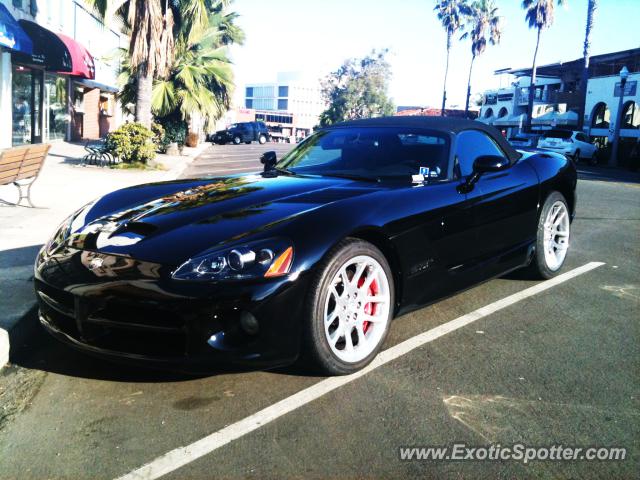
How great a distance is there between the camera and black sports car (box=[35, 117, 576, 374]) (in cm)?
285

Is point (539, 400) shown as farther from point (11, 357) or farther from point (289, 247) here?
point (11, 357)

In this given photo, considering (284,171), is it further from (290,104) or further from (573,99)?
(290,104)

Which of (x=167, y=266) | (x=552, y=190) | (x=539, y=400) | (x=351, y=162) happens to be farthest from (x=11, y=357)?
(x=552, y=190)

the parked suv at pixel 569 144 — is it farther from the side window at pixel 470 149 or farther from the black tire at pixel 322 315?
the black tire at pixel 322 315

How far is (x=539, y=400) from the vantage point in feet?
10.1

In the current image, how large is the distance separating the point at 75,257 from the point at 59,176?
35.3ft

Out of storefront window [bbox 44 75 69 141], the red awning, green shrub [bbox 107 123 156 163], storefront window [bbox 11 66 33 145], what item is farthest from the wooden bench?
storefront window [bbox 44 75 69 141]

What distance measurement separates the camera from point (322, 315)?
3.06m

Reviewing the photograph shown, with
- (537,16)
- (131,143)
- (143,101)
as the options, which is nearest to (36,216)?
(131,143)

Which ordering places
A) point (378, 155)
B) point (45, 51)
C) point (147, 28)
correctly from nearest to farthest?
point (378, 155) → point (147, 28) → point (45, 51)

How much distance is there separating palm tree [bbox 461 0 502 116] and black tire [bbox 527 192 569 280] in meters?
56.1

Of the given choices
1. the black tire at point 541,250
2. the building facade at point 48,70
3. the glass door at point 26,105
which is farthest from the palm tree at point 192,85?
the black tire at point 541,250

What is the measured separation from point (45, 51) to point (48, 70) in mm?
2426

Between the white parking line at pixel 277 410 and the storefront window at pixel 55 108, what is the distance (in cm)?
2171
